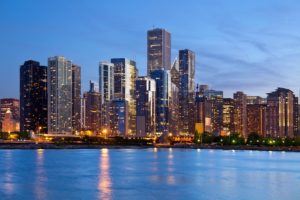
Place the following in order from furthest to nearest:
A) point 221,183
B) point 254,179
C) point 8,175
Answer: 1. point 8,175
2. point 254,179
3. point 221,183

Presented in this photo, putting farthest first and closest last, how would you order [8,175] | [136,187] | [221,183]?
[8,175] → [221,183] → [136,187]

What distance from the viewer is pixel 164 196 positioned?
52625mm

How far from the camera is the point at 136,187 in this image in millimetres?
60594

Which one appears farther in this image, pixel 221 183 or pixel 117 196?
pixel 221 183

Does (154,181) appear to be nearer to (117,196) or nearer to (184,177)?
(184,177)

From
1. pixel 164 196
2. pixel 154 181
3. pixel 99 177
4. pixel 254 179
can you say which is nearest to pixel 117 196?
pixel 164 196

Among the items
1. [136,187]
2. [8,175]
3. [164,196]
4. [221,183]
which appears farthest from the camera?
[8,175]

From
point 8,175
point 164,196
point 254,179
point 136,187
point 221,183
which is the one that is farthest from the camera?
point 8,175

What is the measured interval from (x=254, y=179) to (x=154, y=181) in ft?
47.5

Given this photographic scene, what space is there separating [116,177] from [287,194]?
2749 cm

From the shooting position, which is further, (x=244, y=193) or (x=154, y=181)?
(x=154, y=181)

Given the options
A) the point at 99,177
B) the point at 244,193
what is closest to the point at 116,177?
the point at 99,177

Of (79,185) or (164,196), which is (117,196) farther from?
(79,185)

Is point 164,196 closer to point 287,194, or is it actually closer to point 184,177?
point 287,194
